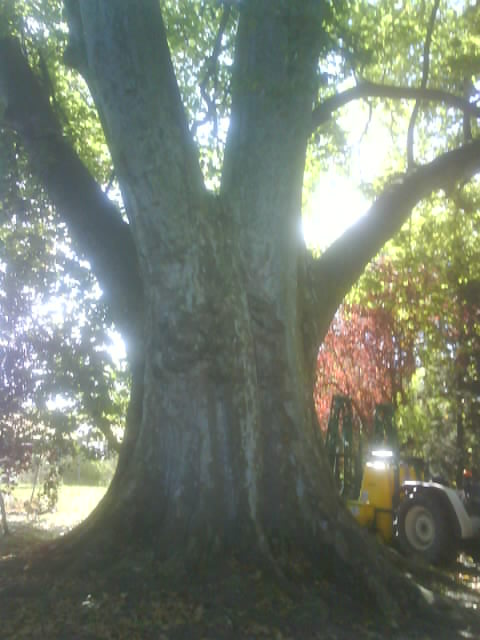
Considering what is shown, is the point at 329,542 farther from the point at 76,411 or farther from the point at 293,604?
the point at 76,411

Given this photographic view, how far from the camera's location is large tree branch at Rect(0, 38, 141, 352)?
26.0 feet

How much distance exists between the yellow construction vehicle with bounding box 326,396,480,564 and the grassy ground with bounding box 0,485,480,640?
4.47m

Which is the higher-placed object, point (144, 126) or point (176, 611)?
point (144, 126)

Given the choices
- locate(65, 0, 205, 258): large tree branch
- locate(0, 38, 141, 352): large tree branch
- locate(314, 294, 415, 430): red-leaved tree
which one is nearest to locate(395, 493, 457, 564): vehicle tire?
locate(0, 38, 141, 352): large tree branch

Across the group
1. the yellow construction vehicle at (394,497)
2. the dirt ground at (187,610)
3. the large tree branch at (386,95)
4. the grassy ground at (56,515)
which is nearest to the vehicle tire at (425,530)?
the yellow construction vehicle at (394,497)

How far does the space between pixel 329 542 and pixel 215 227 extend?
3196 millimetres

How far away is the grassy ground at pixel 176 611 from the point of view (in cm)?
527

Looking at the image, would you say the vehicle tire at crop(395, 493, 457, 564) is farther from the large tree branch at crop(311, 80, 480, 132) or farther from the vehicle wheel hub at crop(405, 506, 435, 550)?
the large tree branch at crop(311, 80, 480, 132)

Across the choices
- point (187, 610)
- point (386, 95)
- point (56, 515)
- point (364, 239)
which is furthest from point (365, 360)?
point (187, 610)

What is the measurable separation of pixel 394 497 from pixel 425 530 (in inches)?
31.1

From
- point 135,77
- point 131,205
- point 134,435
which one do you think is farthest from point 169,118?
point 134,435

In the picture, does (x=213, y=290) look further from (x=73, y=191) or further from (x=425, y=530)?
(x=425, y=530)

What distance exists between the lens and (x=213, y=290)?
6.54 metres

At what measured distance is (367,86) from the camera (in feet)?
34.8
